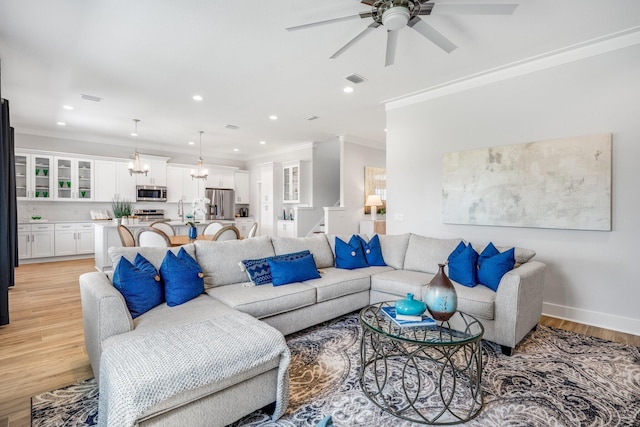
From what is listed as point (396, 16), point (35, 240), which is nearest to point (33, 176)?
point (35, 240)

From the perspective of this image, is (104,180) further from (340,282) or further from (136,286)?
(340,282)

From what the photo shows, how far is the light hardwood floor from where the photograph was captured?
2.00 meters

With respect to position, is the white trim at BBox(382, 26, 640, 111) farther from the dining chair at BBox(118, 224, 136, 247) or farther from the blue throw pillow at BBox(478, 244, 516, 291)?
the dining chair at BBox(118, 224, 136, 247)

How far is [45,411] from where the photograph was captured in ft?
5.92

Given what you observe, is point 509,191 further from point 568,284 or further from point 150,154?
point 150,154

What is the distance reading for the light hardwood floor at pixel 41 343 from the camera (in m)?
2.00

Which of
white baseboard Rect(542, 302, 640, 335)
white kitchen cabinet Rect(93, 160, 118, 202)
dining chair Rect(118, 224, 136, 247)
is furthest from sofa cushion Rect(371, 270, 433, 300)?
white kitchen cabinet Rect(93, 160, 118, 202)

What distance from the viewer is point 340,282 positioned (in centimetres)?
314

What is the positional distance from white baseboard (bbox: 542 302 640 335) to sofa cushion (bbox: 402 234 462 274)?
4.42 feet

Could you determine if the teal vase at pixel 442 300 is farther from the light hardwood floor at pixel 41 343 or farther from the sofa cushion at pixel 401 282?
the light hardwood floor at pixel 41 343

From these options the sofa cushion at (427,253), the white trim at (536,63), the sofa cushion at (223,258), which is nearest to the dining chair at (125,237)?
the sofa cushion at (223,258)

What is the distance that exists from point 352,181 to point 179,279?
17.7 ft

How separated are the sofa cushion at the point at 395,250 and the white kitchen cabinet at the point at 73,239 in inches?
277

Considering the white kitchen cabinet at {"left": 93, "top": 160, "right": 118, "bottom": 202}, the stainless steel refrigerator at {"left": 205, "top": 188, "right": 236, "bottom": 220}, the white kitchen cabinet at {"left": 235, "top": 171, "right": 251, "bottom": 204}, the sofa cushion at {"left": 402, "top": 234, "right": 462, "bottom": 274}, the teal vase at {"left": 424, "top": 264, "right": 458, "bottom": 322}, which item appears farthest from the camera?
the white kitchen cabinet at {"left": 235, "top": 171, "right": 251, "bottom": 204}
